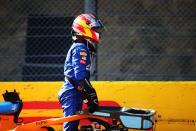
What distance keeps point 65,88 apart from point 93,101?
495 millimetres

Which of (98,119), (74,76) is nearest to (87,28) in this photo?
(74,76)

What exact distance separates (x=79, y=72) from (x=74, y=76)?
0.24m

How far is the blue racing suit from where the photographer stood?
3.96 meters

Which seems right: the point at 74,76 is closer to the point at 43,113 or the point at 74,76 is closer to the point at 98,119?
the point at 98,119

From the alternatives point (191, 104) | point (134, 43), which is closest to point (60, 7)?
point (134, 43)

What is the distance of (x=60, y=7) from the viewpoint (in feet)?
29.6

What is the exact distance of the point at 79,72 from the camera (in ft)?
12.8

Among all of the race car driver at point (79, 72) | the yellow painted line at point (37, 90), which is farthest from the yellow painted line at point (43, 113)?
the race car driver at point (79, 72)

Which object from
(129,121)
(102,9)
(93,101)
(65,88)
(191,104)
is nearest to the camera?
(129,121)

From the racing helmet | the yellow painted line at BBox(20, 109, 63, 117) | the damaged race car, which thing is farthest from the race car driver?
the yellow painted line at BBox(20, 109, 63, 117)

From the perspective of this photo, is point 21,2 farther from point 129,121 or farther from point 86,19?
point 129,121

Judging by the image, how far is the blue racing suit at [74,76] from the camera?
396cm

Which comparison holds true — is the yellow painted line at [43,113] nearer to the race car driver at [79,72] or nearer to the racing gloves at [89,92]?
the race car driver at [79,72]

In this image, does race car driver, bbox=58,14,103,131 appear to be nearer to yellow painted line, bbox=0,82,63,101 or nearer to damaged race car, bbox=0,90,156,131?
damaged race car, bbox=0,90,156,131
